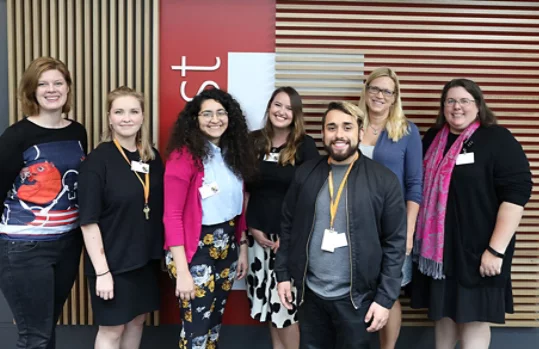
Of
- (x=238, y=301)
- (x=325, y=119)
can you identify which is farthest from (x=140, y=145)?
(x=238, y=301)

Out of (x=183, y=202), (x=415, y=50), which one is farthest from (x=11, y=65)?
(x=415, y=50)

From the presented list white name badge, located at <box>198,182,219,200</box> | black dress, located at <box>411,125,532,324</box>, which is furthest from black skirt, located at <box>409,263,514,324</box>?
white name badge, located at <box>198,182,219,200</box>

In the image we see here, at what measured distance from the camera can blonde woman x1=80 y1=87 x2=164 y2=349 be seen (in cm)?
258

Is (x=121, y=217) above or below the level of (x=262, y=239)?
above

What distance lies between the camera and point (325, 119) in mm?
2426

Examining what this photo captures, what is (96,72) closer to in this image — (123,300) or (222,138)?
(222,138)

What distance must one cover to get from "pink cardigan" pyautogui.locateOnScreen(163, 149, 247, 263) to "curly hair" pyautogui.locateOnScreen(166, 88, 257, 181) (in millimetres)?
63

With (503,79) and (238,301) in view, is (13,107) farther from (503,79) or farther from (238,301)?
(503,79)

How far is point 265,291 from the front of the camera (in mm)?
3043

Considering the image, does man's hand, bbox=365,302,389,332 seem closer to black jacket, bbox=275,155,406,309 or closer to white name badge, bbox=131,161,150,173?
black jacket, bbox=275,155,406,309

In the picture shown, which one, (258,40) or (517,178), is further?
(258,40)

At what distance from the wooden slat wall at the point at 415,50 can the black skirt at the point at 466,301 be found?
1041mm

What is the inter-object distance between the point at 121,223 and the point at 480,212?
7.53ft

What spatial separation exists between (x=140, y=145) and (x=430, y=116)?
2.36 metres
